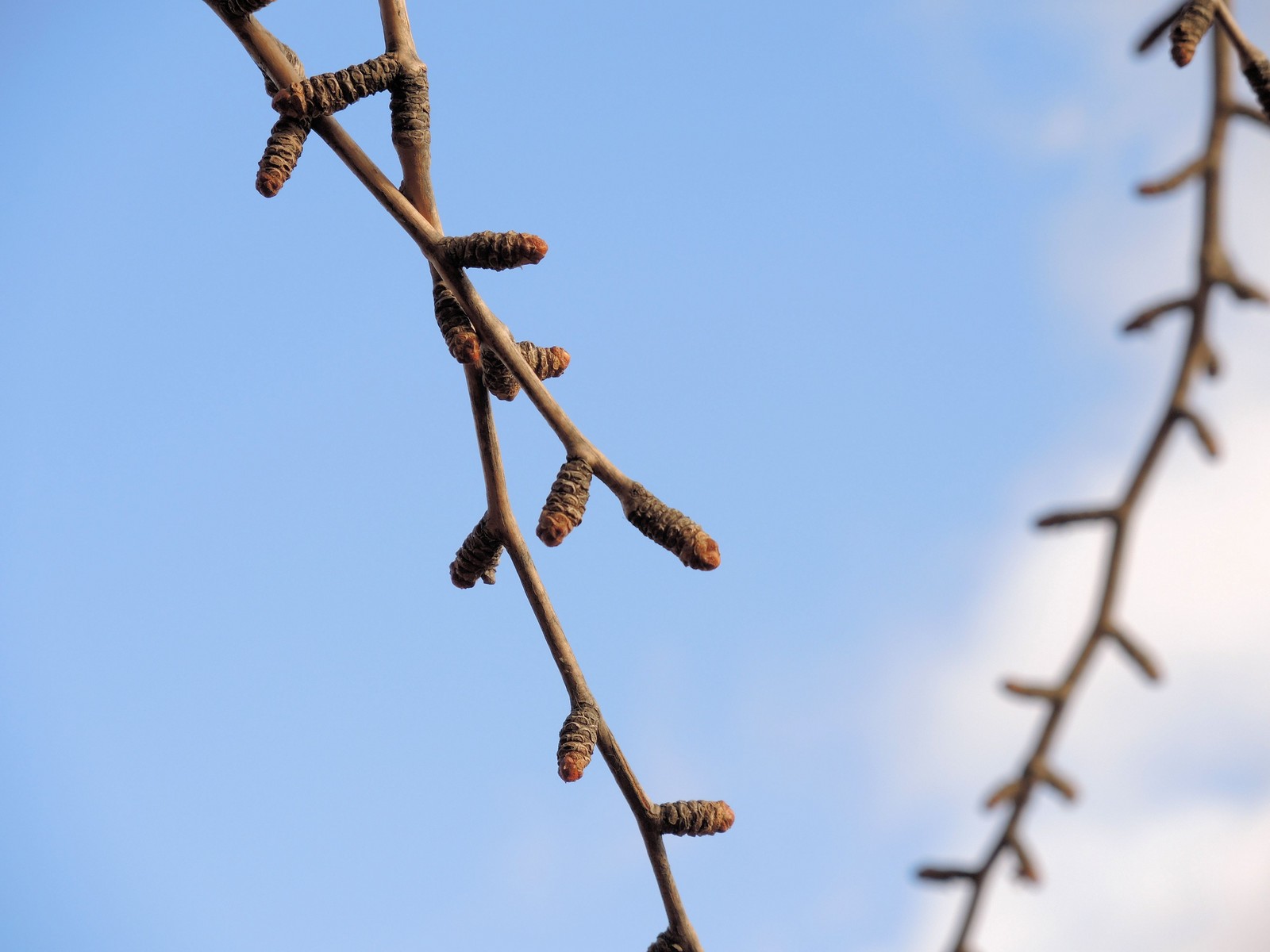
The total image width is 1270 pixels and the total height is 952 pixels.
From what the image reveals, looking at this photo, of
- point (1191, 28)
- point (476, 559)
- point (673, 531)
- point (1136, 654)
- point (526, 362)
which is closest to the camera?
point (1136, 654)

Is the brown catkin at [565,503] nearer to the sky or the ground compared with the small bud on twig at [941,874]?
nearer to the sky

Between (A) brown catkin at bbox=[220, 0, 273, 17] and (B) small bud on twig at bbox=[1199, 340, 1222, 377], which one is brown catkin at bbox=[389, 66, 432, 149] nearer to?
(A) brown catkin at bbox=[220, 0, 273, 17]

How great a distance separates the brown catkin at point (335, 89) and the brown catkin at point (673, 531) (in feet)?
2.11

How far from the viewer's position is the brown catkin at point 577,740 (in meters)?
1.56

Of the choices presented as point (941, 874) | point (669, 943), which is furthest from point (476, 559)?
point (941, 874)

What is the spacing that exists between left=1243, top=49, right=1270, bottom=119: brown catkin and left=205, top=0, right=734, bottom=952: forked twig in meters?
0.73

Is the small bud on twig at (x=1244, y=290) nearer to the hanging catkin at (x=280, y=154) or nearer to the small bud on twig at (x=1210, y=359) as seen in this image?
the small bud on twig at (x=1210, y=359)

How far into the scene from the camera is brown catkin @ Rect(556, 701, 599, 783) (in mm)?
1564

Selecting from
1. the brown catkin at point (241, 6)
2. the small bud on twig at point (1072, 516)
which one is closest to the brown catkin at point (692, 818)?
the small bud on twig at point (1072, 516)

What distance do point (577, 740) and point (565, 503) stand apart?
1.06 ft

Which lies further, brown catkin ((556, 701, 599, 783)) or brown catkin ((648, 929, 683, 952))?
brown catkin ((648, 929, 683, 952))

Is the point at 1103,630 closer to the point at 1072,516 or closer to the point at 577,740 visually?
the point at 1072,516

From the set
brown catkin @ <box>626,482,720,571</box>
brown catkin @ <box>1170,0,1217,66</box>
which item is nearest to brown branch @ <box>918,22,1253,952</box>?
brown catkin @ <box>1170,0,1217,66</box>

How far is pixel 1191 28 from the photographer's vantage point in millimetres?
1135
